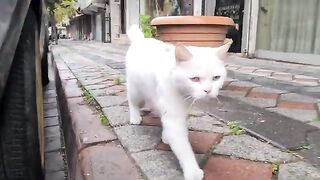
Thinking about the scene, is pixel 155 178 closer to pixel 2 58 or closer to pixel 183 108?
pixel 183 108

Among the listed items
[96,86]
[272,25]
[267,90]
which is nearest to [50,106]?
[96,86]

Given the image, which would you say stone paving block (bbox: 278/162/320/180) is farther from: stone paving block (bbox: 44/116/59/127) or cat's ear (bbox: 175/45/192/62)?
stone paving block (bbox: 44/116/59/127)

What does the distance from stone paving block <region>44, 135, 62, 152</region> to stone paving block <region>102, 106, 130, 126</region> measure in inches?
17.4

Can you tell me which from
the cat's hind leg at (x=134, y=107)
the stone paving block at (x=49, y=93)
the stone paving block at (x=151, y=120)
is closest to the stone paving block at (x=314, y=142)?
the stone paving block at (x=151, y=120)

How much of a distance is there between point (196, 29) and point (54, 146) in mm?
1314

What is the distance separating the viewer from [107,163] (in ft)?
4.60

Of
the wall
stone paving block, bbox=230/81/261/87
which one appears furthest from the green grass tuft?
the wall

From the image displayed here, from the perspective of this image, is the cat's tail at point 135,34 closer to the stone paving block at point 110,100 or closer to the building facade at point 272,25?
the stone paving block at point 110,100

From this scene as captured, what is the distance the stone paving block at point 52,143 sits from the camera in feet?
7.54

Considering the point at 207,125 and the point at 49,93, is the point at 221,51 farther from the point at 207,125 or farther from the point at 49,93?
the point at 49,93

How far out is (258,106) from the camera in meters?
2.32

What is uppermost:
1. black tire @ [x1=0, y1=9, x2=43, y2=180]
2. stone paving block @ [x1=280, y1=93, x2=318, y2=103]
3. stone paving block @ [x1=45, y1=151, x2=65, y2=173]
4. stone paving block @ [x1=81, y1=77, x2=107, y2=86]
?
black tire @ [x1=0, y1=9, x2=43, y2=180]

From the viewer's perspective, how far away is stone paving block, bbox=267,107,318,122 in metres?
2.02

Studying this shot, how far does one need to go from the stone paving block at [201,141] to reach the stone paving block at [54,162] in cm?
76
